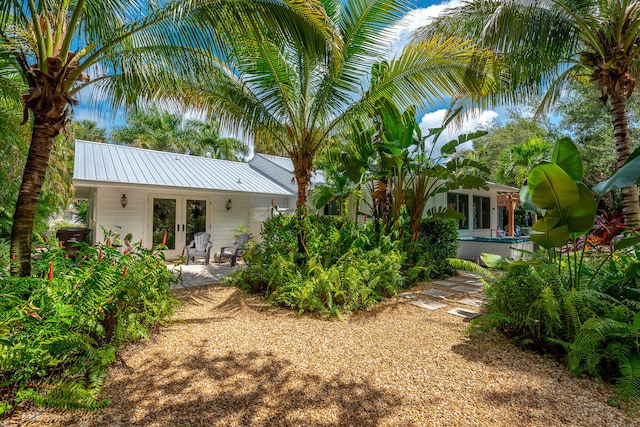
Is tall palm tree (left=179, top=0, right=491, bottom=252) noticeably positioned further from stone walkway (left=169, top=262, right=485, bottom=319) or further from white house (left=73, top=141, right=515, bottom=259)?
stone walkway (left=169, top=262, right=485, bottom=319)

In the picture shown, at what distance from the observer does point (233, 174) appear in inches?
567

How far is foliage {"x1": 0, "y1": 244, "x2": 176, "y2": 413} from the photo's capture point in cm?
263

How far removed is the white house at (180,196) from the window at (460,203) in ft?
0.14

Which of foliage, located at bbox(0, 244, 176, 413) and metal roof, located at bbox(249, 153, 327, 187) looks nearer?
foliage, located at bbox(0, 244, 176, 413)

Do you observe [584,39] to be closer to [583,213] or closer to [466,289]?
[583,213]

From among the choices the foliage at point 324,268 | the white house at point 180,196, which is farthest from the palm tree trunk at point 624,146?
the white house at point 180,196

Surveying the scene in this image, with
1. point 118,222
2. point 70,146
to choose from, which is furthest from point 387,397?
point 70,146

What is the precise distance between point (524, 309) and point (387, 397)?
2485mm

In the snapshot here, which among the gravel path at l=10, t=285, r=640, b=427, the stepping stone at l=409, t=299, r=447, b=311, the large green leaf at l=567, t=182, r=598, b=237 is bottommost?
the gravel path at l=10, t=285, r=640, b=427

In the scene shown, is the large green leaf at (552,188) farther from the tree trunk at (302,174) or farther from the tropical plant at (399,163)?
the tree trunk at (302,174)

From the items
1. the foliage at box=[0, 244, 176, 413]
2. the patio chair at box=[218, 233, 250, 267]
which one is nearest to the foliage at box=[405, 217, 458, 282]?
the patio chair at box=[218, 233, 250, 267]

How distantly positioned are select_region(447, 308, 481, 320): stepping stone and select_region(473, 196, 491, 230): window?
1012cm

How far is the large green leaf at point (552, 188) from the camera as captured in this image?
3494 mm

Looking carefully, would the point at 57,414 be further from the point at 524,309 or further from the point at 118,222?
the point at 118,222
